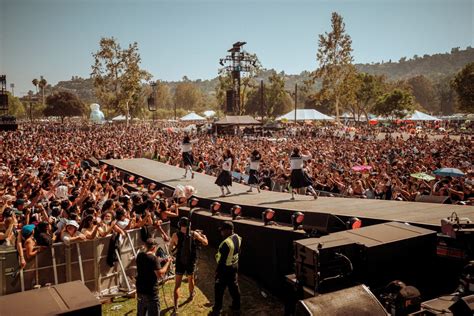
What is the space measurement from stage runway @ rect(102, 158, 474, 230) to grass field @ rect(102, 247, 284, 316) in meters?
2.02

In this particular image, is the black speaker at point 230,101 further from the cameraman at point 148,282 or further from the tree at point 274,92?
the cameraman at point 148,282

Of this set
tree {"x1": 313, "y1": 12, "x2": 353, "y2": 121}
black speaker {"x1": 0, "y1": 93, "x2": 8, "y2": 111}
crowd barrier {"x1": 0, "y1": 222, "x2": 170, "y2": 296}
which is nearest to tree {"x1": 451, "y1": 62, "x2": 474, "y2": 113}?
tree {"x1": 313, "y1": 12, "x2": 353, "y2": 121}

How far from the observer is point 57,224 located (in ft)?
23.9

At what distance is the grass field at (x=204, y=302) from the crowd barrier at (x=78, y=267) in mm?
435

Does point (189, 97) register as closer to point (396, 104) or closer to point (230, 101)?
point (396, 104)

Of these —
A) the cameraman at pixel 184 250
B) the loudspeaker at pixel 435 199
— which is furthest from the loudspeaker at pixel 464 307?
the loudspeaker at pixel 435 199

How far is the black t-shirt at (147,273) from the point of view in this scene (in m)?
5.21

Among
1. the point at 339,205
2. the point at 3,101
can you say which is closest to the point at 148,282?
the point at 339,205

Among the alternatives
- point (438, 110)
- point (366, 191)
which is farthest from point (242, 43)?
point (438, 110)

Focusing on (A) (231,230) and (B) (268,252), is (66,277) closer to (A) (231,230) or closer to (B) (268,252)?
(A) (231,230)

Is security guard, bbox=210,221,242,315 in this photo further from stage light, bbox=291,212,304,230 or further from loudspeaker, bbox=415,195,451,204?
loudspeaker, bbox=415,195,451,204

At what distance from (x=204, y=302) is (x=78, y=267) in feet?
8.21

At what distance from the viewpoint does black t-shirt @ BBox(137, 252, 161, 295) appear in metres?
5.21

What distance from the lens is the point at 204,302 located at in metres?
7.09
